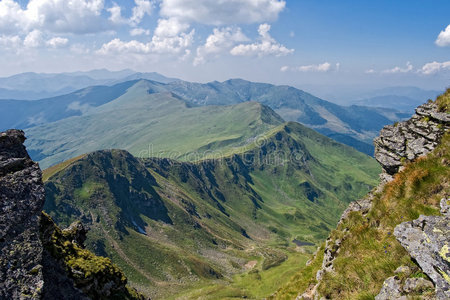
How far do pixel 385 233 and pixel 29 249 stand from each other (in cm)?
2286

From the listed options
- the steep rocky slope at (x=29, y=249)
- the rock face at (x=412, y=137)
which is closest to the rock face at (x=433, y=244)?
the rock face at (x=412, y=137)

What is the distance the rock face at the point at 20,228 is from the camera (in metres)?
16.1

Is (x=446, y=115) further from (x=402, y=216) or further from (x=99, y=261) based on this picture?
(x=99, y=261)

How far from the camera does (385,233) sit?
16031 mm

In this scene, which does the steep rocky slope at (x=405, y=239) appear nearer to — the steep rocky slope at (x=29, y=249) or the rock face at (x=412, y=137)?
the rock face at (x=412, y=137)

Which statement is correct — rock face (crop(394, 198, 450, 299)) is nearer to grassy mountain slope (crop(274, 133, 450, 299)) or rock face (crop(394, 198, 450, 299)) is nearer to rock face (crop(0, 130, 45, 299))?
grassy mountain slope (crop(274, 133, 450, 299))

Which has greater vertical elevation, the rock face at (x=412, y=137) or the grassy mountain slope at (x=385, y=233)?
the rock face at (x=412, y=137)

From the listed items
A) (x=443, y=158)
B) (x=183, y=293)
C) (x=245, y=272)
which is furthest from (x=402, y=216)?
(x=245, y=272)

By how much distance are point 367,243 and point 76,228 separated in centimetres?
3763

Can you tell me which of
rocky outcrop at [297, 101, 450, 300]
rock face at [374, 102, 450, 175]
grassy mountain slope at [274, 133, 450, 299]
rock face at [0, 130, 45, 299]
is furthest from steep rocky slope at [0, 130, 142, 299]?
rock face at [374, 102, 450, 175]

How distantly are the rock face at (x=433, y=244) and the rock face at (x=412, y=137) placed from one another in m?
13.6

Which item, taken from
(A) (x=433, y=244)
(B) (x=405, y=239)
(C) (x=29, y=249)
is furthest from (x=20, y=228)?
(A) (x=433, y=244)

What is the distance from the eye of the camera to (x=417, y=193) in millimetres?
15953

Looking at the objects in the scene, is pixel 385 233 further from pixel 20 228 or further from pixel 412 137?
pixel 20 228
